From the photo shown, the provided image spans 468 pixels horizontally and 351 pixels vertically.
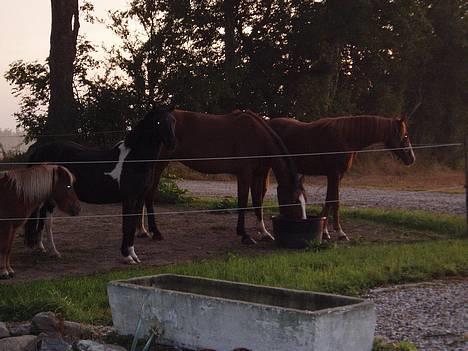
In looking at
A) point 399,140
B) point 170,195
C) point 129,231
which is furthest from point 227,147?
point 170,195

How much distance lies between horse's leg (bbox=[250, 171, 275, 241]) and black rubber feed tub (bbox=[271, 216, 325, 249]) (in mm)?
853

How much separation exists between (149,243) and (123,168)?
1842mm

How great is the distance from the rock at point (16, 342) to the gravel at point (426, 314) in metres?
2.57

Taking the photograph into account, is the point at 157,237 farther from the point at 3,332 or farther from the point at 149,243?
the point at 3,332

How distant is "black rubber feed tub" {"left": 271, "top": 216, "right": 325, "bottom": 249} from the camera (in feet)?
28.2

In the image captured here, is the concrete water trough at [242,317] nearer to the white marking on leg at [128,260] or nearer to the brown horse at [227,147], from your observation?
the white marking on leg at [128,260]

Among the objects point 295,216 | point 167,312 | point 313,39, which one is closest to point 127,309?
point 167,312

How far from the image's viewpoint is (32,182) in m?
6.62

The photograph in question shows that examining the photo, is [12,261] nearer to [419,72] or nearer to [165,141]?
[165,141]

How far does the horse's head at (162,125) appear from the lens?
7.60 meters

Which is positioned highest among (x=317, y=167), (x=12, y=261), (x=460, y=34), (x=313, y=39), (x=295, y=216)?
(x=460, y=34)

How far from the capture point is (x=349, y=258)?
747 centimetres

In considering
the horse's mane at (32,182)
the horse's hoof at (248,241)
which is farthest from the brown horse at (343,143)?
the horse's mane at (32,182)

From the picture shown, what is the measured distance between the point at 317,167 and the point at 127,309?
6058mm
